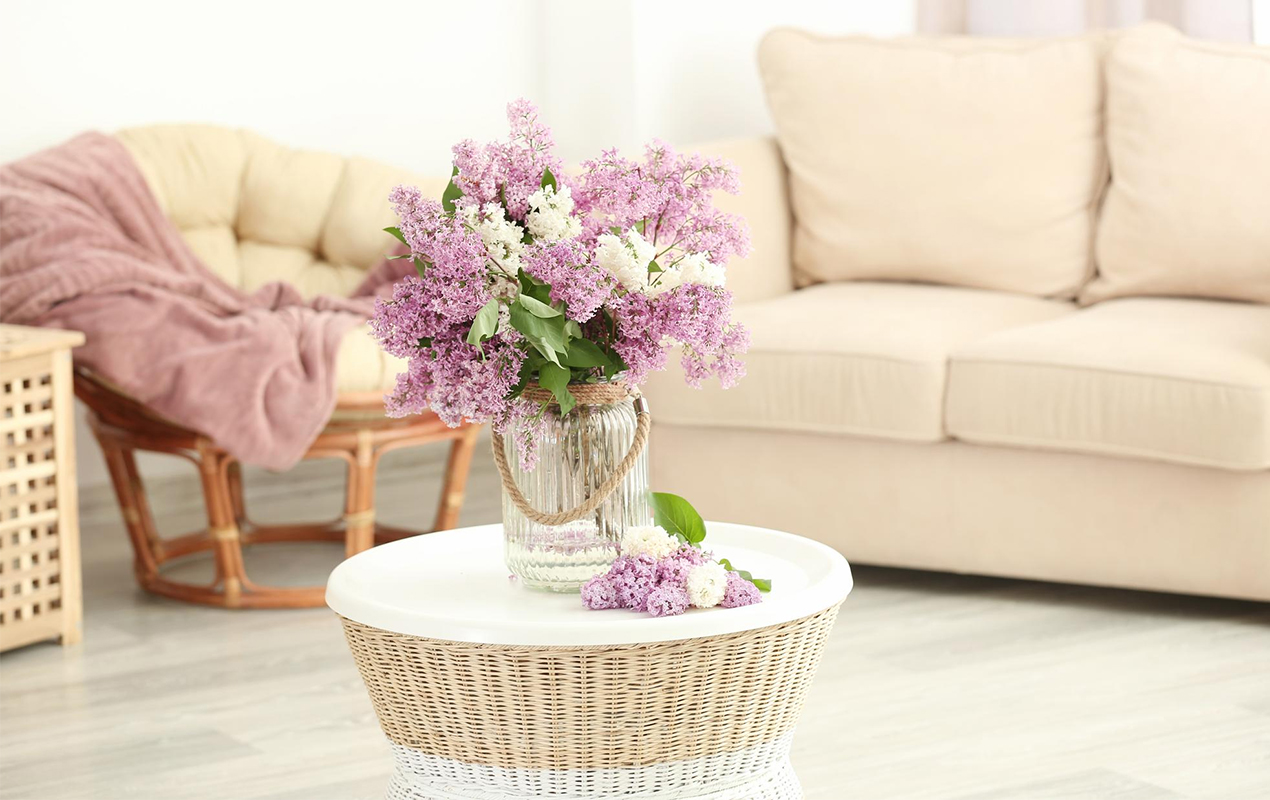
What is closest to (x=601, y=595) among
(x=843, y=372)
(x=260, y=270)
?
(x=843, y=372)

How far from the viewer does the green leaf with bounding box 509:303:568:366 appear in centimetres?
144

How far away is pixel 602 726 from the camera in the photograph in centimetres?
142

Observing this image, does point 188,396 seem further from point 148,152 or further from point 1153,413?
point 1153,413

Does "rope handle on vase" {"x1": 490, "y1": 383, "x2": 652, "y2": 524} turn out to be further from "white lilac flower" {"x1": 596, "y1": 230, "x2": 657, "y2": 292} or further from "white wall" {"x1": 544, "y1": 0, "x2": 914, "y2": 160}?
"white wall" {"x1": 544, "y1": 0, "x2": 914, "y2": 160}

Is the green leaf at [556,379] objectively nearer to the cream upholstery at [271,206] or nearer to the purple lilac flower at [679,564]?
the purple lilac flower at [679,564]

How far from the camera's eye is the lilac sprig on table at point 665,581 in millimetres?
1430

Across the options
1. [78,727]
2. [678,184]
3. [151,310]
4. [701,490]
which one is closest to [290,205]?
[151,310]

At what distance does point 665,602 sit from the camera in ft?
4.65

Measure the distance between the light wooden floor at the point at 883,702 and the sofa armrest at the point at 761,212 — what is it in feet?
2.21

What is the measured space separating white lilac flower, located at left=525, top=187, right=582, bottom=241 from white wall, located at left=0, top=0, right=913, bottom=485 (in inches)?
85.9

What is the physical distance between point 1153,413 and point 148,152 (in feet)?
6.55

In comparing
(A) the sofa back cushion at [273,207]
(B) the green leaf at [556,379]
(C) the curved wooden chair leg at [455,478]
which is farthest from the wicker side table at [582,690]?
(A) the sofa back cushion at [273,207]

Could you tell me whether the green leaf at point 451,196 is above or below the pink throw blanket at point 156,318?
above

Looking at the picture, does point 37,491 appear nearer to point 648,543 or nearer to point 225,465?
point 225,465
